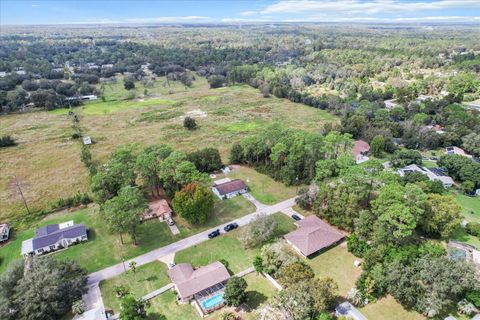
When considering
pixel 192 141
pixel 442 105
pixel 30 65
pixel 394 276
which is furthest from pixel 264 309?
pixel 30 65

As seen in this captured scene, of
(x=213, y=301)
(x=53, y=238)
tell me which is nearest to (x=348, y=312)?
(x=213, y=301)

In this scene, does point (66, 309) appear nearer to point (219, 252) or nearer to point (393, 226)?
point (219, 252)

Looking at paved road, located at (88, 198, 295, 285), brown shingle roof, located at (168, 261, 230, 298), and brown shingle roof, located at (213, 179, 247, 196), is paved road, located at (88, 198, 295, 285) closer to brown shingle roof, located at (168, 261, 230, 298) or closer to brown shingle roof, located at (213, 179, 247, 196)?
brown shingle roof, located at (168, 261, 230, 298)

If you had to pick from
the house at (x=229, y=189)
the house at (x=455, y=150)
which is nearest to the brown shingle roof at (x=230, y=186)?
the house at (x=229, y=189)

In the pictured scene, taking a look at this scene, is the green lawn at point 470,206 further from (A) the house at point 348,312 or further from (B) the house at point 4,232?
(B) the house at point 4,232

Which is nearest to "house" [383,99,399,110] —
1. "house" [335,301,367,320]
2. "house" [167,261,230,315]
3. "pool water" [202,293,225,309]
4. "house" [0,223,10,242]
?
"house" [335,301,367,320]

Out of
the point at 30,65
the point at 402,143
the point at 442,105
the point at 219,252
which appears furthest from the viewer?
the point at 30,65

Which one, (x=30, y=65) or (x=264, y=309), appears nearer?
(x=264, y=309)
